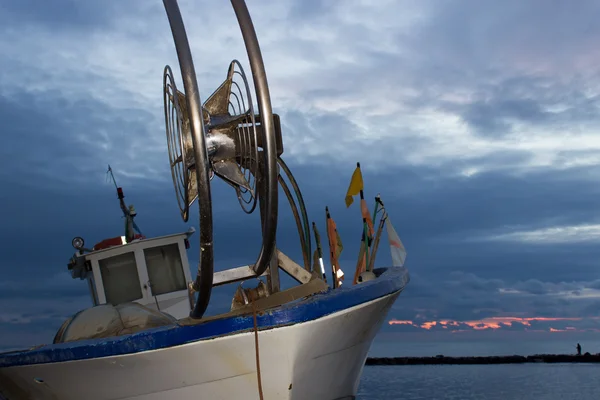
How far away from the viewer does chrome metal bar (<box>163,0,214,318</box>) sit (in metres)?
6.21

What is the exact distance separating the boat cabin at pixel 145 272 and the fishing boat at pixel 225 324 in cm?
388

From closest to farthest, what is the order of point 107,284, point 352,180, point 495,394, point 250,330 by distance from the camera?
point 250,330, point 352,180, point 107,284, point 495,394

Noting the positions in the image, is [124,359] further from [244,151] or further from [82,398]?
[244,151]

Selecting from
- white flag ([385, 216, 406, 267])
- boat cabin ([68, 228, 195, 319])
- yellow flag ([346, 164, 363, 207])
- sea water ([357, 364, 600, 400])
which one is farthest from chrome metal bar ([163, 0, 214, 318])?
sea water ([357, 364, 600, 400])

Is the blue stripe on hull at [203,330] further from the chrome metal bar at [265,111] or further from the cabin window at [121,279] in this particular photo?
the cabin window at [121,279]

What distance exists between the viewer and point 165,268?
501 inches

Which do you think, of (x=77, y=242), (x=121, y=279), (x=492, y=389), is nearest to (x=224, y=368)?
(x=121, y=279)

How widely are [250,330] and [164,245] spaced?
6.55 m

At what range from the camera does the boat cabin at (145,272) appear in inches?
492

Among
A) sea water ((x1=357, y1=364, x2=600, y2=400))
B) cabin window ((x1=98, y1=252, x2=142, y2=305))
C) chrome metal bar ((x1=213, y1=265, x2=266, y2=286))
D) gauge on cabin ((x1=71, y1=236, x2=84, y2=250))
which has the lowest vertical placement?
sea water ((x1=357, y1=364, x2=600, y2=400))

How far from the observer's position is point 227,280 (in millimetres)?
8016

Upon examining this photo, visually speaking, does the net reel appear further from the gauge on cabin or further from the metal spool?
the gauge on cabin

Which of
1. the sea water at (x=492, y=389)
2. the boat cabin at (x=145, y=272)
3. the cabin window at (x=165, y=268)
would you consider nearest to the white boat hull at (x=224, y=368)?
the boat cabin at (x=145, y=272)

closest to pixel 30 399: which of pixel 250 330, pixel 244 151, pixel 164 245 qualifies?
pixel 250 330
